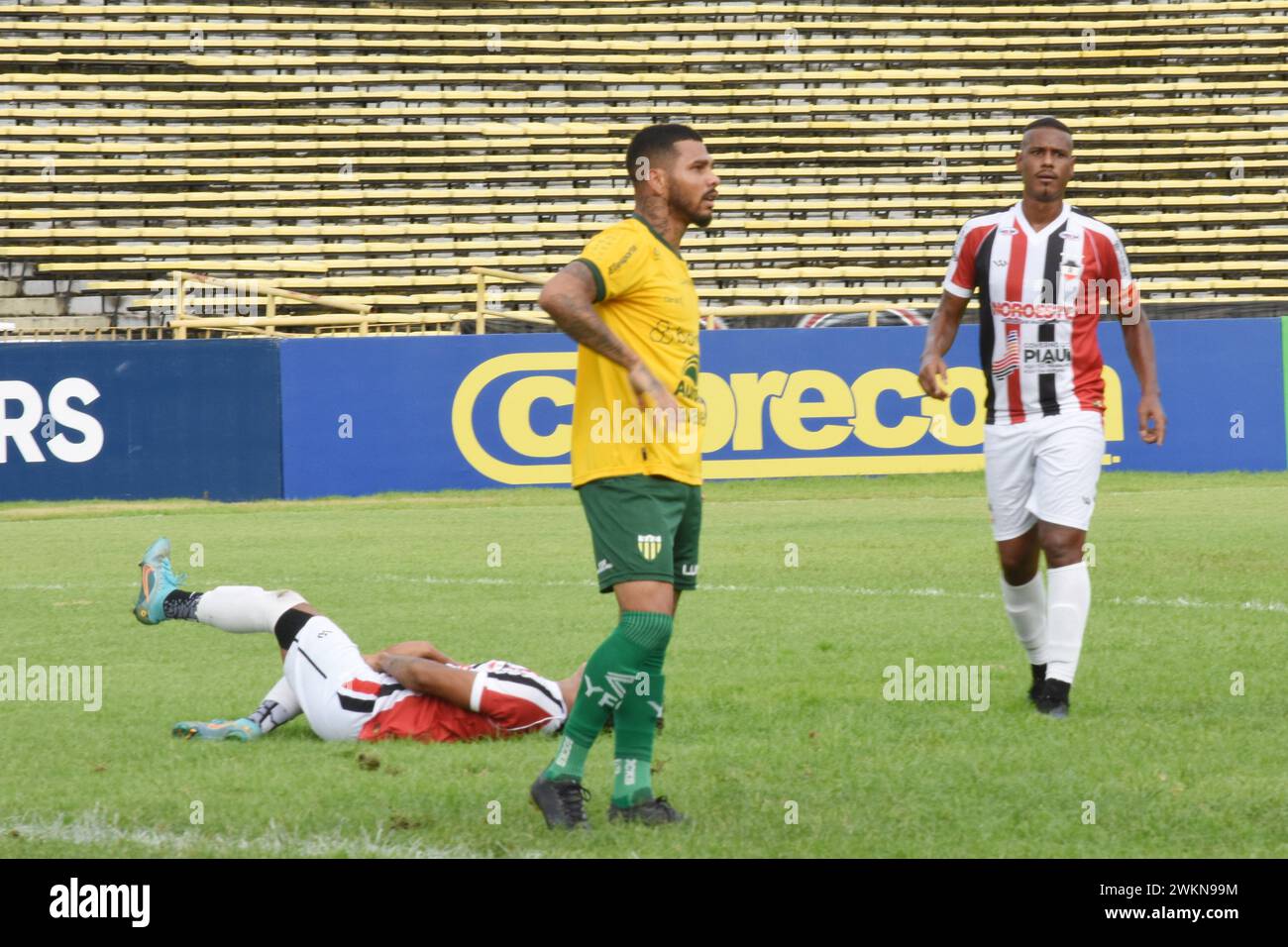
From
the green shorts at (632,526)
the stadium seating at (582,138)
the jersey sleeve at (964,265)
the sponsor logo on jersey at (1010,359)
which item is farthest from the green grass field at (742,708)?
the stadium seating at (582,138)

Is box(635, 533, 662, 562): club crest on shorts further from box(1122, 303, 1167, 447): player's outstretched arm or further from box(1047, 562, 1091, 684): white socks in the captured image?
box(1122, 303, 1167, 447): player's outstretched arm

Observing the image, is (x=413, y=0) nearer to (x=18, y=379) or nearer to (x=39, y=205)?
(x=39, y=205)

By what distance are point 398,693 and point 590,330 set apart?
2.09 meters

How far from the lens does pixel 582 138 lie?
29.1m

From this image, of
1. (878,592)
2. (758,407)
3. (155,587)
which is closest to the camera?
(155,587)

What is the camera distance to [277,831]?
16.8 ft

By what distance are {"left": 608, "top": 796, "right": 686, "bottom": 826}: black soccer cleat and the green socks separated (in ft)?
0.07

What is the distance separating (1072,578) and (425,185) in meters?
22.5

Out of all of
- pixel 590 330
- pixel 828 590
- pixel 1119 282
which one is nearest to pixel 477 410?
pixel 828 590

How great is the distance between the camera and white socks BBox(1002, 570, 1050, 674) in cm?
727

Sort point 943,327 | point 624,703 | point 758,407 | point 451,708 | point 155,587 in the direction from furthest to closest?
point 758,407 < point 943,327 < point 155,587 < point 451,708 < point 624,703

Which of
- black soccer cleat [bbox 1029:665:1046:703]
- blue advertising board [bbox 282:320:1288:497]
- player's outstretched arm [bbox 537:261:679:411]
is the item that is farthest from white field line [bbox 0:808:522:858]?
blue advertising board [bbox 282:320:1288:497]

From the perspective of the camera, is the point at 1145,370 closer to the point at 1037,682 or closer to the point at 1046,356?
the point at 1046,356

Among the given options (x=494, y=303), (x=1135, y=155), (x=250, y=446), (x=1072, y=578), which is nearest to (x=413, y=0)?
(x=494, y=303)
